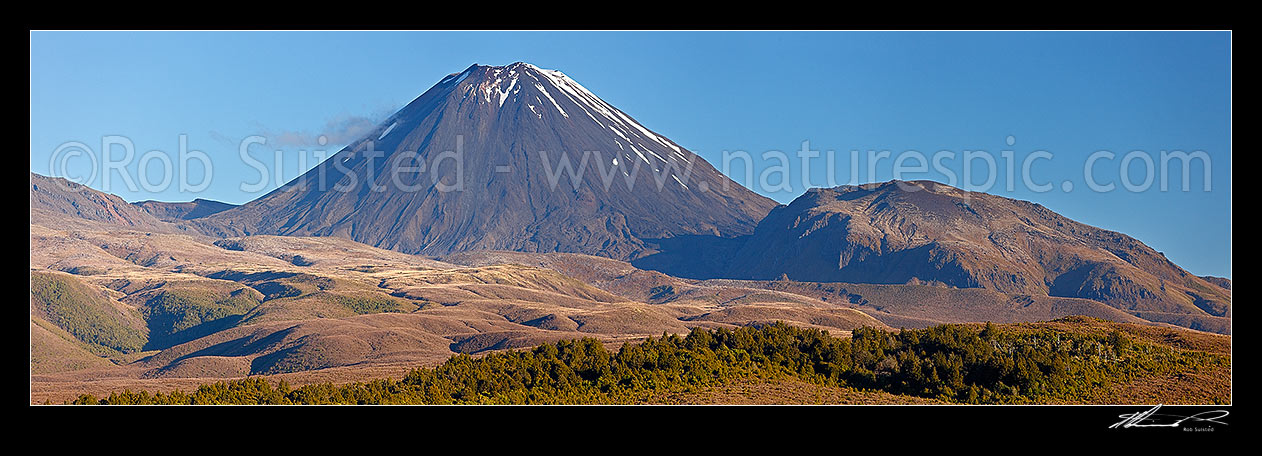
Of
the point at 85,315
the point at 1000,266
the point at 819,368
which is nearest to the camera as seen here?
the point at 819,368

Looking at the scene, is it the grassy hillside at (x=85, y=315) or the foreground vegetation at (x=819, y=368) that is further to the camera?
the grassy hillside at (x=85, y=315)

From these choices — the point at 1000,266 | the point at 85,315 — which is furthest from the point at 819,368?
the point at 1000,266

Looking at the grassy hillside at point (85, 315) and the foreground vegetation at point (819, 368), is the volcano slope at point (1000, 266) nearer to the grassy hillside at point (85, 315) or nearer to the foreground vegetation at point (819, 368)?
the grassy hillside at point (85, 315)

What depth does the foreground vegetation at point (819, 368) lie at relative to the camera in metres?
24.8

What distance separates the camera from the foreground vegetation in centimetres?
2475

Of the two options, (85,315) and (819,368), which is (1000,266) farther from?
(819,368)

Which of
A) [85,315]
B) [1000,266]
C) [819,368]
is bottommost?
[85,315]

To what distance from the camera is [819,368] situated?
26.5m

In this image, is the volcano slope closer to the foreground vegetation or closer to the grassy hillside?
the grassy hillside

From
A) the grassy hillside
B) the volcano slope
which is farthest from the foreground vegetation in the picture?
the volcano slope

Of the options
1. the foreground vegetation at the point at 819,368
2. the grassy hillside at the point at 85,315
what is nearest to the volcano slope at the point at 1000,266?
the grassy hillside at the point at 85,315

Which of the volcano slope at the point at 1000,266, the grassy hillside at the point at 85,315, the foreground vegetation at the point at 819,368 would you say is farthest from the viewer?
the volcano slope at the point at 1000,266
